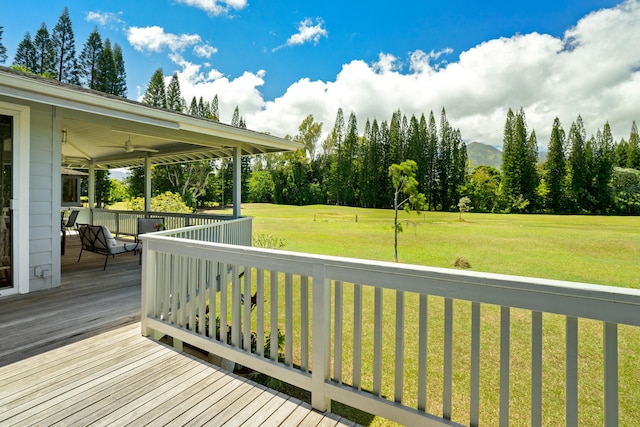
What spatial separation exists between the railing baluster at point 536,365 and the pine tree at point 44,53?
29.6m

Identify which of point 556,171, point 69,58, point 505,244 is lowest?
point 505,244

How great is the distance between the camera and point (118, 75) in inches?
945

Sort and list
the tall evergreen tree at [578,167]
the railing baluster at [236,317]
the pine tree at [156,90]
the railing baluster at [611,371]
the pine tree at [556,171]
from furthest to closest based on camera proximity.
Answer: the pine tree at [556,171]
the tall evergreen tree at [578,167]
the pine tree at [156,90]
the railing baluster at [236,317]
the railing baluster at [611,371]

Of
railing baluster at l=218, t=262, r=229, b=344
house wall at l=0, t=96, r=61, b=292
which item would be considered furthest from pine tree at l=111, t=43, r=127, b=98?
railing baluster at l=218, t=262, r=229, b=344

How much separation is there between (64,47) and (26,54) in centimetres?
220

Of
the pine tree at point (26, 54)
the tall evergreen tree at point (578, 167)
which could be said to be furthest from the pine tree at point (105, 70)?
the tall evergreen tree at point (578, 167)

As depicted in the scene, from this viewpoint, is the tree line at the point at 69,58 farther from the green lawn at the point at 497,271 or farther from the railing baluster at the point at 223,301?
the railing baluster at the point at 223,301

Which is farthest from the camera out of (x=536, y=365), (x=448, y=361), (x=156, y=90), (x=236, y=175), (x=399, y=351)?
(x=156, y=90)

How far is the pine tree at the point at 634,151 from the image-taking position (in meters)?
29.5

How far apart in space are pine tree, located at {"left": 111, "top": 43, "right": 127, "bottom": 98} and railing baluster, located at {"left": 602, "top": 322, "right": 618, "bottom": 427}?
29054mm

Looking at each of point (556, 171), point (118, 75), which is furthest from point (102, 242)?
point (556, 171)

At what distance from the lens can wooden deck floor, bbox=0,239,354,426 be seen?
5.87 feet

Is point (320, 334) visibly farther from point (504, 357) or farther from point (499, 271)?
point (499, 271)

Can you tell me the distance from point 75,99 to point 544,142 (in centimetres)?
3961
